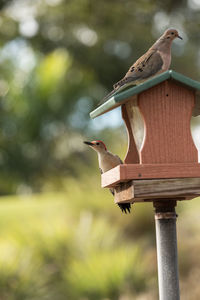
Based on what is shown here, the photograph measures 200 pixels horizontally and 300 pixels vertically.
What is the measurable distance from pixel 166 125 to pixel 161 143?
106 millimetres

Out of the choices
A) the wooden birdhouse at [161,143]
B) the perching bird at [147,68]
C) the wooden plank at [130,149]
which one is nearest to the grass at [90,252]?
the wooden plank at [130,149]

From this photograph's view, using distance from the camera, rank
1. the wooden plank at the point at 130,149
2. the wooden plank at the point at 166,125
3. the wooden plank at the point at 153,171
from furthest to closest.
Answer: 1. the wooden plank at the point at 130,149
2. the wooden plank at the point at 166,125
3. the wooden plank at the point at 153,171

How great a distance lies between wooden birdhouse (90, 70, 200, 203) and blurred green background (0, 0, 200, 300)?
4.66m

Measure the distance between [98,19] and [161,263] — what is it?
13236mm

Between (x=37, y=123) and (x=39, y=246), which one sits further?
(x=37, y=123)

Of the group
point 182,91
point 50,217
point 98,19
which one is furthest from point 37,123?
point 182,91

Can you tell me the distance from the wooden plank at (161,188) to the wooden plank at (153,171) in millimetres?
26

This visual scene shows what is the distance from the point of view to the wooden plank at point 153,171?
2494 millimetres

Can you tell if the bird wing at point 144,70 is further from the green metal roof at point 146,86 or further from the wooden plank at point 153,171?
the wooden plank at point 153,171

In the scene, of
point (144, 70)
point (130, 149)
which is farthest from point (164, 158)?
point (144, 70)

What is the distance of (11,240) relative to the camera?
332 inches

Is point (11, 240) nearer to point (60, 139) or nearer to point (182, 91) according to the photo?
point (182, 91)

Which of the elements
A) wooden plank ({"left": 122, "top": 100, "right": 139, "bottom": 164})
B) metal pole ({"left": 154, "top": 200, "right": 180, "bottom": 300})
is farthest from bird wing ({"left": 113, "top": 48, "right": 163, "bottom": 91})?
metal pole ({"left": 154, "top": 200, "right": 180, "bottom": 300})

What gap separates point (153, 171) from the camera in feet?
8.32
